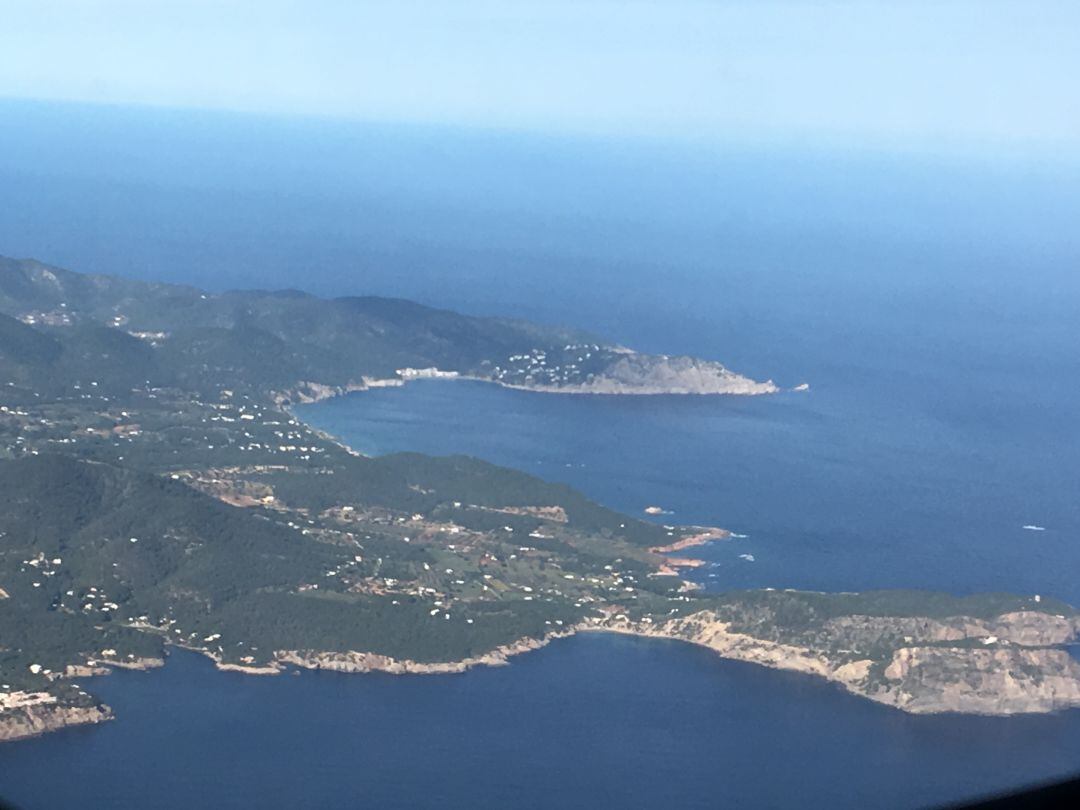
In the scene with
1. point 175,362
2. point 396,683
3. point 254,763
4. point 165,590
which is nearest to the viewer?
point 254,763

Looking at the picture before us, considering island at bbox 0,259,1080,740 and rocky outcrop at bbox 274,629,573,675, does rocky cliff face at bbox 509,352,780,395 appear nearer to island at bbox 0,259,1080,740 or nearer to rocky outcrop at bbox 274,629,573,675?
island at bbox 0,259,1080,740

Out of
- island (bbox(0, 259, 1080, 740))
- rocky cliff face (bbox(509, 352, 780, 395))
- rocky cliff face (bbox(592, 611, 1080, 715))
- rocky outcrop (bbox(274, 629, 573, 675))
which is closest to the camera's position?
rocky cliff face (bbox(592, 611, 1080, 715))

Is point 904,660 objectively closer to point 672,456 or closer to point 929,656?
point 929,656

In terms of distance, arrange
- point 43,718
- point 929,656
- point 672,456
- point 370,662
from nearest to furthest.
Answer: point 43,718, point 370,662, point 929,656, point 672,456

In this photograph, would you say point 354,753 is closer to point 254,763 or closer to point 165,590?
point 254,763

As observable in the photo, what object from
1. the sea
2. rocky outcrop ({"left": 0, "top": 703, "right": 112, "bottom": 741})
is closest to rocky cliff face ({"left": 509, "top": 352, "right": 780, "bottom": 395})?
the sea

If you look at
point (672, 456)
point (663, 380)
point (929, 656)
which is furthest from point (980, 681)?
point (663, 380)

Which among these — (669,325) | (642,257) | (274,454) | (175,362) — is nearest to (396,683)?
(274,454)
